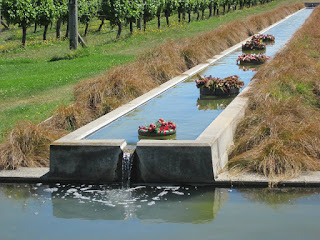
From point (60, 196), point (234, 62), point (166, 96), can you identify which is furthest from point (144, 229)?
point (234, 62)

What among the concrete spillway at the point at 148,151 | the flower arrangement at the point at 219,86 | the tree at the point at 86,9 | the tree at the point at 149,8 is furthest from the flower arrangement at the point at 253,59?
the tree at the point at 86,9

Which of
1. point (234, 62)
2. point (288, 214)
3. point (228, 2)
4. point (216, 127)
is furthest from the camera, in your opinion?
point (228, 2)

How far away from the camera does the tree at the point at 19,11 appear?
27797 millimetres

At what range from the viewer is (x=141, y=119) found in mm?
10008

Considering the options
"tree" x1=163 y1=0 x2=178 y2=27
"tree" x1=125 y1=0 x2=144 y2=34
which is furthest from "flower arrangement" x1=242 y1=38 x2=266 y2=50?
"tree" x1=163 y1=0 x2=178 y2=27

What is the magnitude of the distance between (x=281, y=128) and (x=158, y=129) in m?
1.83

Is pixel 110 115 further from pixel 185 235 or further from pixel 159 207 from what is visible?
pixel 185 235

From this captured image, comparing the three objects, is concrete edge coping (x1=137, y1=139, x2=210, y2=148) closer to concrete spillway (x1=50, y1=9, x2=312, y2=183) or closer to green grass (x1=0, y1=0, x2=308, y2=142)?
concrete spillway (x1=50, y1=9, x2=312, y2=183)

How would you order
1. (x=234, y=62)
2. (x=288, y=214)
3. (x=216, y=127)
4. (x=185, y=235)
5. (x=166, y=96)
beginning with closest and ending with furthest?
1. (x=185, y=235)
2. (x=288, y=214)
3. (x=216, y=127)
4. (x=166, y=96)
5. (x=234, y=62)

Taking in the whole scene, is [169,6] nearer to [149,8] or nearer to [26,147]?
[149,8]

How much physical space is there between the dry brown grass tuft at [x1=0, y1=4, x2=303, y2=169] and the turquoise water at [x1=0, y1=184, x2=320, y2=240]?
2.47ft

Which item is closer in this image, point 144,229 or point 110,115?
point 144,229

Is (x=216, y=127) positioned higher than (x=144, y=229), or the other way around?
(x=216, y=127)

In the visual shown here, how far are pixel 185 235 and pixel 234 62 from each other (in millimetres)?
12430
